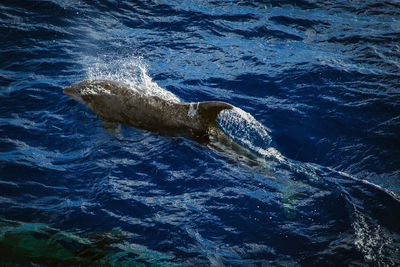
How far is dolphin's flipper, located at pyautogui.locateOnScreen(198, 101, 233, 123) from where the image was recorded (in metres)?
6.45

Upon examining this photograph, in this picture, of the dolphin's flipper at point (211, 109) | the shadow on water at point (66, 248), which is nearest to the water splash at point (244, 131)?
the dolphin's flipper at point (211, 109)

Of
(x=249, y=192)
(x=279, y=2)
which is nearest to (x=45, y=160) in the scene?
(x=249, y=192)

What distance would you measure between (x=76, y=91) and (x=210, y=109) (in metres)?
3.67

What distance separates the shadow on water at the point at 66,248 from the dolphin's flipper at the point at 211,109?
2.81 meters

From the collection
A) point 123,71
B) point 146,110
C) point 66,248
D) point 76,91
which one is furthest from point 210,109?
point 123,71

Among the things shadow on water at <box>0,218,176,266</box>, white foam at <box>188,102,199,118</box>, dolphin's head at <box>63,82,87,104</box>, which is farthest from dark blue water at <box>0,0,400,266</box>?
white foam at <box>188,102,199,118</box>

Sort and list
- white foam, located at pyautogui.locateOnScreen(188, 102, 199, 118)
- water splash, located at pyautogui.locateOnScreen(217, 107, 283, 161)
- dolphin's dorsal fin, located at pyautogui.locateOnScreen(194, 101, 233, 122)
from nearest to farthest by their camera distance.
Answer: dolphin's dorsal fin, located at pyautogui.locateOnScreen(194, 101, 233, 122) → white foam, located at pyautogui.locateOnScreen(188, 102, 199, 118) → water splash, located at pyautogui.locateOnScreen(217, 107, 283, 161)

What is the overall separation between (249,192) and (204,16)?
9.77 meters

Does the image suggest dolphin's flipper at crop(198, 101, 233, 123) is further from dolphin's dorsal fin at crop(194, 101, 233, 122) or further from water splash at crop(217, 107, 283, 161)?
water splash at crop(217, 107, 283, 161)

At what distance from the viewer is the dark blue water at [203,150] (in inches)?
192

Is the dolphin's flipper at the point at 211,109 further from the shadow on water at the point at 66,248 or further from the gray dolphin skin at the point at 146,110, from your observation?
the shadow on water at the point at 66,248

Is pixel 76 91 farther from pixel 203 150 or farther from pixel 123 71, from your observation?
pixel 203 150

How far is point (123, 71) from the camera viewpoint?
9.91 m

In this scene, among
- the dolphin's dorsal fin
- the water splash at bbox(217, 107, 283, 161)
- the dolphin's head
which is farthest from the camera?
the dolphin's head
